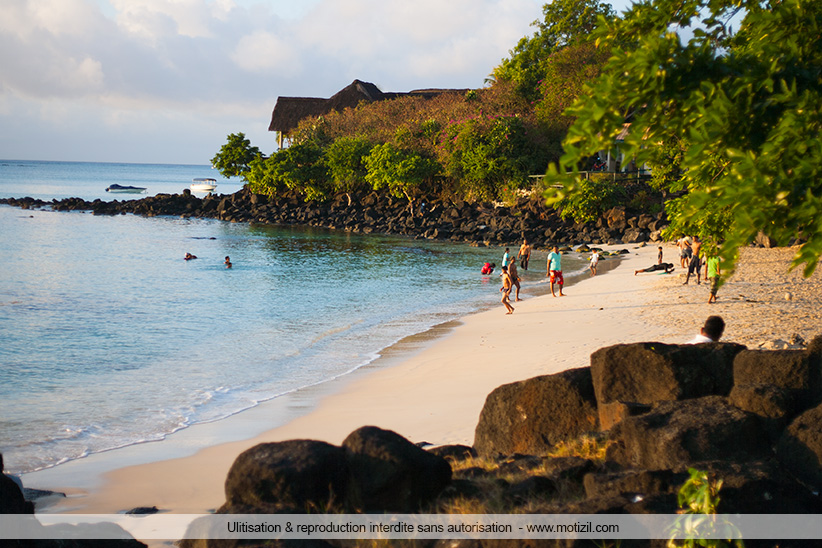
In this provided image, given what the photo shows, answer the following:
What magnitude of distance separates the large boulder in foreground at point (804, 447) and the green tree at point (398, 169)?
153ft

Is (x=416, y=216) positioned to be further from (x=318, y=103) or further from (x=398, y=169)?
(x=318, y=103)

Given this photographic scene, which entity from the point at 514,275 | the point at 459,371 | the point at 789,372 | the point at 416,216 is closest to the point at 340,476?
the point at 789,372

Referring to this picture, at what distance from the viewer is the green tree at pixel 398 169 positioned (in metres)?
51.0

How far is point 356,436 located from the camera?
198 inches


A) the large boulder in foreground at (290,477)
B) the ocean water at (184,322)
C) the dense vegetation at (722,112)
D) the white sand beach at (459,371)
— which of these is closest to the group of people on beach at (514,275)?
the white sand beach at (459,371)

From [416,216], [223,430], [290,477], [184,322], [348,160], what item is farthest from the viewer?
[348,160]

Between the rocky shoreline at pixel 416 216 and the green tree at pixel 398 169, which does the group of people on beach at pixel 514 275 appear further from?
the green tree at pixel 398 169

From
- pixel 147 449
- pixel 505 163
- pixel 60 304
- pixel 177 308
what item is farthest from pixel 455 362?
pixel 505 163

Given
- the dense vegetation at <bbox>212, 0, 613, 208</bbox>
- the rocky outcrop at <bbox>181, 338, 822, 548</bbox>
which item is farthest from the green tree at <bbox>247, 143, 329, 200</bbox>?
the rocky outcrop at <bbox>181, 338, 822, 548</bbox>

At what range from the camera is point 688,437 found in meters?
5.00

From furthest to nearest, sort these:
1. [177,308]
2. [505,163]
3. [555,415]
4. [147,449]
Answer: [505,163] < [177,308] < [147,449] < [555,415]

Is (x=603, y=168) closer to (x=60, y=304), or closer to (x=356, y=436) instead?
(x=60, y=304)

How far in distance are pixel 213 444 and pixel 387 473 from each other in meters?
5.45

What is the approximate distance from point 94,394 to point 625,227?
3408 cm
